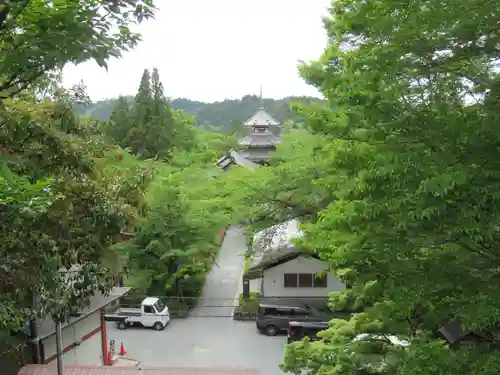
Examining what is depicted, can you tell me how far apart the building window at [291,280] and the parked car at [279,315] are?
1204 mm

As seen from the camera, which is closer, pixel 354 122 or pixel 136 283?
pixel 354 122

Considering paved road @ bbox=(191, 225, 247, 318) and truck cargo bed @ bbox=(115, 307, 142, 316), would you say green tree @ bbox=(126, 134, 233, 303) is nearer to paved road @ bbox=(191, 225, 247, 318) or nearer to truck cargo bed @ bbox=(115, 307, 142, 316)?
paved road @ bbox=(191, 225, 247, 318)

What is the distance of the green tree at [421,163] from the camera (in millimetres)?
3820

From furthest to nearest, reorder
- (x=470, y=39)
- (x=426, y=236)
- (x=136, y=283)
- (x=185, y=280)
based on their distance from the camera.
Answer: (x=185, y=280)
(x=136, y=283)
(x=426, y=236)
(x=470, y=39)

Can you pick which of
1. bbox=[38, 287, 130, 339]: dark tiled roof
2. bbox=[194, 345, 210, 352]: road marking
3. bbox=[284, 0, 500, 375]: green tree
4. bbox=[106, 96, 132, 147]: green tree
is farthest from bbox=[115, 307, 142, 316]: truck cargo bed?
bbox=[106, 96, 132, 147]: green tree

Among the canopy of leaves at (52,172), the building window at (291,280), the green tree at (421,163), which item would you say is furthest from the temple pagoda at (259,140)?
the green tree at (421,163)

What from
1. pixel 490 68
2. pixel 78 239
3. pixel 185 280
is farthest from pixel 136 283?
pixel 490 68

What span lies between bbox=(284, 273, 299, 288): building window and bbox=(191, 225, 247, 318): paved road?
209 cm

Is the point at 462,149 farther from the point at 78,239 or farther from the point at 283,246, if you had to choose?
the point at 283,246

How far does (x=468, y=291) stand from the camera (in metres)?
4.37

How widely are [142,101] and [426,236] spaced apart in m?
30.4

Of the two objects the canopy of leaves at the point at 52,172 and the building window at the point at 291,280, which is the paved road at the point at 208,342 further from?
the canopy of leaves at the point at 52,172

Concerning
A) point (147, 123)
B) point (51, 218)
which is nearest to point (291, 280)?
point (51, 218)

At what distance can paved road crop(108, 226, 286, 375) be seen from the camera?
15.0 metres
